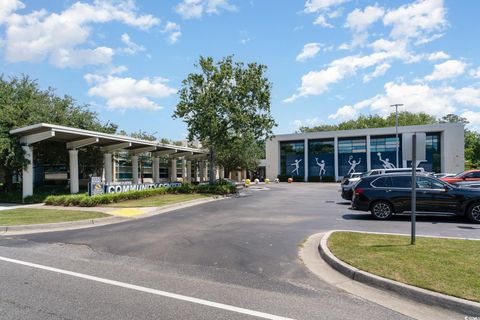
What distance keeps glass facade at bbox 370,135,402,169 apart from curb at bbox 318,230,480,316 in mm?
52688

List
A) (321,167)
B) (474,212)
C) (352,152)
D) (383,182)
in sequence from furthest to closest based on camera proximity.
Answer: (321,167) < (352,152) < (383,182) < (474,212)

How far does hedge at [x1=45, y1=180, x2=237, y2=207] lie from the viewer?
18609 mm

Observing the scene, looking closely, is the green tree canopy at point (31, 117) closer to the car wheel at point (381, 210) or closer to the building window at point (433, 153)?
the car wheel at point (381, 210)

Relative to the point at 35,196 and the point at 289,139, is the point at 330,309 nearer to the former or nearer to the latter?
the point at 35,196

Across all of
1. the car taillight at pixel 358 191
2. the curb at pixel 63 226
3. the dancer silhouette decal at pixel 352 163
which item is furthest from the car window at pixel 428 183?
the dancer silhouette decal at pixel 352 163

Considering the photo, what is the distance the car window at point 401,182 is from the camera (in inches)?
529

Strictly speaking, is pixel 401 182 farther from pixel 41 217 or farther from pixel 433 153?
pixel 433 153

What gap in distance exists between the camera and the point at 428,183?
13.2 meters

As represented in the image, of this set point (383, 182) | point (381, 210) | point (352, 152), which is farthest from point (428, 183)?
point (352, 152)

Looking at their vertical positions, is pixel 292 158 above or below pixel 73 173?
above

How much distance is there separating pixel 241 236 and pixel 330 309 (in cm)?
544

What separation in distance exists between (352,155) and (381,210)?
47052 millimetres

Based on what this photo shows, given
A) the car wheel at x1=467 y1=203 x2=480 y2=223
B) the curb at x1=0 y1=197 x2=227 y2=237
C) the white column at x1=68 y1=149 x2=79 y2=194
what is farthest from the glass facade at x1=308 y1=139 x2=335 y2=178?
the curb at x1=0 y1=197 x2=227 y2=237

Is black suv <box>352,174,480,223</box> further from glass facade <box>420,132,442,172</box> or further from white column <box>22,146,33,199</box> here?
glass facade <box>420,132,442,172</box>
